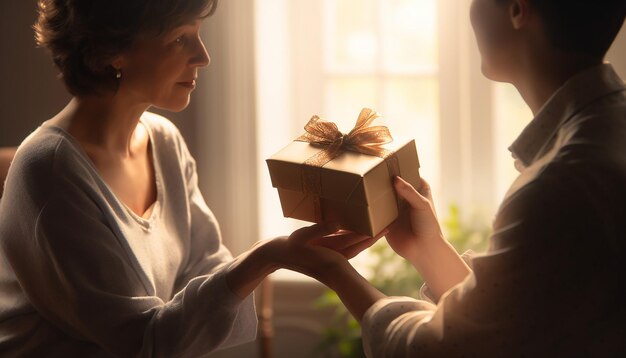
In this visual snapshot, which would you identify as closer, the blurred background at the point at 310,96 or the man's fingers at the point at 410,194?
the man's fingers at the point at 410,194

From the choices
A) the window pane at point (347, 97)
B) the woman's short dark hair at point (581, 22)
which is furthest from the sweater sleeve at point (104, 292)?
the window pane at point (347, 97)

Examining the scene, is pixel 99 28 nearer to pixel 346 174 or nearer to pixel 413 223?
pixel 346 174

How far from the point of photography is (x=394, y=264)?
2.80m

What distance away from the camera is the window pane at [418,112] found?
3074 millimetres

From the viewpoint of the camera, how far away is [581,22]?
1.16 meters

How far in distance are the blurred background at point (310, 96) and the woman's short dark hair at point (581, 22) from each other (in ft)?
5.80

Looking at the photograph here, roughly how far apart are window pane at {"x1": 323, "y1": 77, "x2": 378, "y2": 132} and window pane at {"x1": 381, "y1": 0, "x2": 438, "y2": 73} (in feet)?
0.36

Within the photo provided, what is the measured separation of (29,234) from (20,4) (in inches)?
69.8

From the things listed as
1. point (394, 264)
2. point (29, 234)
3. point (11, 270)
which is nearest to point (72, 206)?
point (29, 234)

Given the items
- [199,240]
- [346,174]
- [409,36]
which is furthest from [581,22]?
[409,36]

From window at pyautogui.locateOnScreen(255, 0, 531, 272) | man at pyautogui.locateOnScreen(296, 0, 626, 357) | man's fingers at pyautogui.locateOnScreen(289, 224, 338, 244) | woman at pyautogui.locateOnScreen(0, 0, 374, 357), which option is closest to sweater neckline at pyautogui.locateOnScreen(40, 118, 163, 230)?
woman at pyautogui.locateOnScreen(0, 0, 374, 357)

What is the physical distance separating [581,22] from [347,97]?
77.5 inches

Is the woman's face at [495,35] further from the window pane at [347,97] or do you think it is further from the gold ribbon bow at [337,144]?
the window pane at [347,97]

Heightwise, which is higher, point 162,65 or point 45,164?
point 162,65
